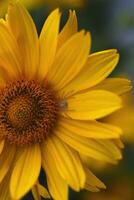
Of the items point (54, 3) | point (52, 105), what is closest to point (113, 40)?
point (54, 3)

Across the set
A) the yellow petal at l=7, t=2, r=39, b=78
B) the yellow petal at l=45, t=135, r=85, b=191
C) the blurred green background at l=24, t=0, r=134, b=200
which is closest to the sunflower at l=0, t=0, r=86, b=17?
the blurred green background at l=24, t=0, r=134, b=200

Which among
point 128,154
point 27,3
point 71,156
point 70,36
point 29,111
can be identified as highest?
point 27,3

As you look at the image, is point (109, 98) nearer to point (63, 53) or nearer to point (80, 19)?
point (63, 53)

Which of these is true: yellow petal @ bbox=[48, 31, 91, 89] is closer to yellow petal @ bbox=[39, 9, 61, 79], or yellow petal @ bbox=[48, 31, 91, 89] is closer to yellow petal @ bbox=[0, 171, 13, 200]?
yellow petal @ bbox=[39, 9, 61, 79]

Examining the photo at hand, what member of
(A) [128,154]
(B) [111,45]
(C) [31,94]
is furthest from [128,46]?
(C) [31,94]

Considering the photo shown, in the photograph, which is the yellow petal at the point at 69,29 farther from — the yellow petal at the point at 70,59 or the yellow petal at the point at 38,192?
the yellow petal at the point at 38,192

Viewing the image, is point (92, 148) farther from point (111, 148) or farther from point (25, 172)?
point (25, 172)
